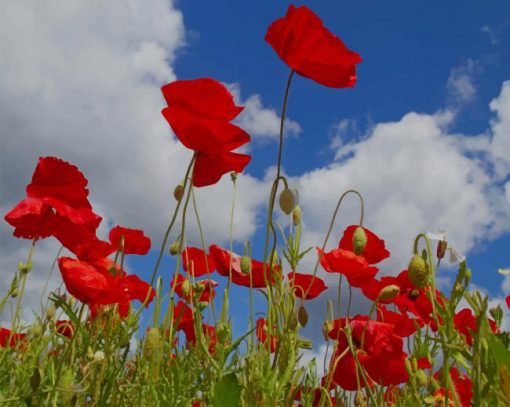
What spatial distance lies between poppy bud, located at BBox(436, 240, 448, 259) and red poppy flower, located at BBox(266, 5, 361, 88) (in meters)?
0.56

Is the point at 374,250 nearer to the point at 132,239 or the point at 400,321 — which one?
the point at 400,321

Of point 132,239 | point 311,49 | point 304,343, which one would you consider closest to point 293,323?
point 304,343

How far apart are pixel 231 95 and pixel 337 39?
29 centimetres

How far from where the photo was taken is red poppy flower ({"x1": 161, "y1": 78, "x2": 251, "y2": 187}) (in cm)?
156

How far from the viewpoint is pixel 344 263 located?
6.80 ft

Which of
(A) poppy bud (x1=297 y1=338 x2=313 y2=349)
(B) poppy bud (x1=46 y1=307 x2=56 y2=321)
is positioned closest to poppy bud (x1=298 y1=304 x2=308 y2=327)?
(A) poppy bud (x1=297 y1=338 x2=313 y2=349)

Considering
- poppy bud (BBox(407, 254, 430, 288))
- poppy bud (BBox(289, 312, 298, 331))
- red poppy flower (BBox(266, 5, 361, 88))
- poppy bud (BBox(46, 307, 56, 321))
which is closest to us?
poppy bud (BBox(407, 254, 430, 288))

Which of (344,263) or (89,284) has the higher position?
(344,263)

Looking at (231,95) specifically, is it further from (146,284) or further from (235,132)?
(146,284)

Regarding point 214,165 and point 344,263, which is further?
point 344,263

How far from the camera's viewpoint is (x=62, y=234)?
1.69m

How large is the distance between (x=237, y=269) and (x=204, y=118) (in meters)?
0.74

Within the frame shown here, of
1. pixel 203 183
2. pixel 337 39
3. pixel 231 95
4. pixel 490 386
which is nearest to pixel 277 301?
pixel 203 183

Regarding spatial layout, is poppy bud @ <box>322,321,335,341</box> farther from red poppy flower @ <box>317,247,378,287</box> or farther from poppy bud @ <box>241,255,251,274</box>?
poppy bud @ <box>241,255,251,274</box>
